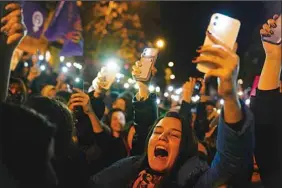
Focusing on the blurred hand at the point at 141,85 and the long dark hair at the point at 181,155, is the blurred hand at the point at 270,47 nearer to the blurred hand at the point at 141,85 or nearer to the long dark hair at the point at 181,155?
the long dark hair at the point at 181,155

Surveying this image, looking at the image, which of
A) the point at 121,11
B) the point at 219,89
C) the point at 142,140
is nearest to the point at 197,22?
the point at 121,11

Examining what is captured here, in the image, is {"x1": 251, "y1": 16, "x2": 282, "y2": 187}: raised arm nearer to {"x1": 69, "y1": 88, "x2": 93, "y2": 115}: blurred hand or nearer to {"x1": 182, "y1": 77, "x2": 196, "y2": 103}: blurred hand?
{"x1": 69, "y1": 88, "x2": 93, "y2": 115}: blurred hand

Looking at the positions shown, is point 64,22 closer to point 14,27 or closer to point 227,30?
point 227,30

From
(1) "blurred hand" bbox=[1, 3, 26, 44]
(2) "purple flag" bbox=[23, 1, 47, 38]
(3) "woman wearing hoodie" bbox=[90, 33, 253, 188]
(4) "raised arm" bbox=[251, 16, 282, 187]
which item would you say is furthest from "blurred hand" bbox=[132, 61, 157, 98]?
(2) "purple flag" bbox=[23, 1, 47, 38]

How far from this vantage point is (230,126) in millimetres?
2068

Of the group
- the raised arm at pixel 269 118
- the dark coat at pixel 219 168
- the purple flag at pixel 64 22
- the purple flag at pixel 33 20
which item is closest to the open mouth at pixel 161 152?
the dark coat at pixel 219 168

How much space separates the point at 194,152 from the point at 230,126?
0.58m

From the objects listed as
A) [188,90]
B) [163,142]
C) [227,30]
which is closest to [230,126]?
[163,142]

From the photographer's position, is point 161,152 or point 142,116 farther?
point 142,116

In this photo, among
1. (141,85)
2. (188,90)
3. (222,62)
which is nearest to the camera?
(222,62)

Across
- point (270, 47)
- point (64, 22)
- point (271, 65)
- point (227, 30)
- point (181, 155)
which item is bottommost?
point (181, 155)

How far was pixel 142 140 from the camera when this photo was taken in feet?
10.7

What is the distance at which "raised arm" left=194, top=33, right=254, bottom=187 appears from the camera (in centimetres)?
195

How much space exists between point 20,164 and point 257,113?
131 centimetres
